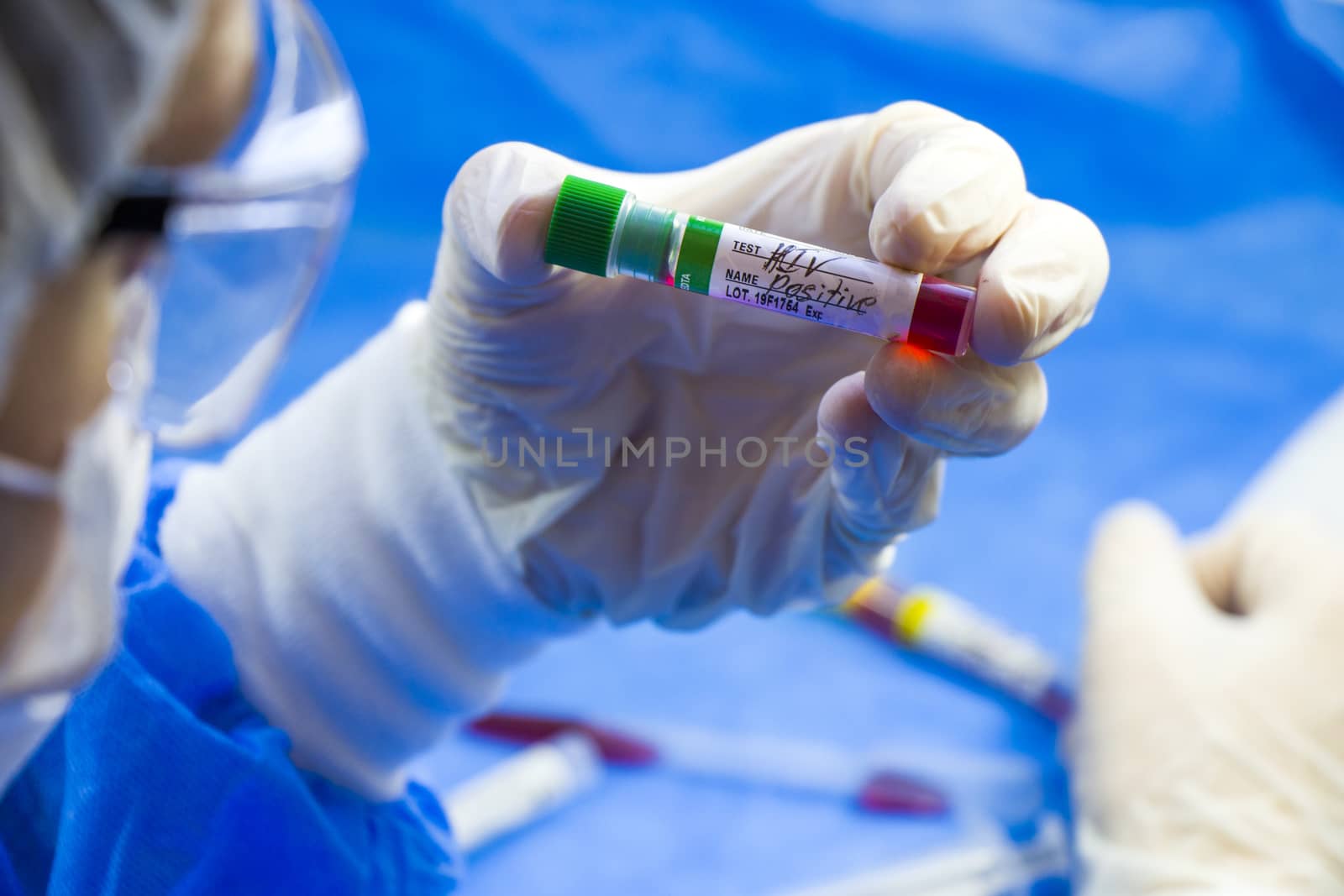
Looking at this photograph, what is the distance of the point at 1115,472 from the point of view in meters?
1.47

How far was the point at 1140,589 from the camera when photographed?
1159mm

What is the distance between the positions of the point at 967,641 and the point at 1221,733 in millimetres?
328

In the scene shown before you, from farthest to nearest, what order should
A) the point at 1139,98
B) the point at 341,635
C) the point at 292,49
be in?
the point at 1139,98 → the point at 341,635 → the point at 292,49

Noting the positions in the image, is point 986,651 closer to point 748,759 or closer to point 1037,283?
point 748,759

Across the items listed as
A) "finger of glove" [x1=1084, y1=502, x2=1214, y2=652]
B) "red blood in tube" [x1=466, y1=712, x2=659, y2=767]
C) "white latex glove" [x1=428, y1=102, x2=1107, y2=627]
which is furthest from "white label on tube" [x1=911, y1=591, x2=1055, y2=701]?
"white latex glove" [x1=428, y1=102, x2=1107, y2=627]

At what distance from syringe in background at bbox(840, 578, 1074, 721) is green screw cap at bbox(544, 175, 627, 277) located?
0.79 m

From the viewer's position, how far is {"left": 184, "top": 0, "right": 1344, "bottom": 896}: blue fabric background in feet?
4.36

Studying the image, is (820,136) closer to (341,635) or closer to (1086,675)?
(341,635)

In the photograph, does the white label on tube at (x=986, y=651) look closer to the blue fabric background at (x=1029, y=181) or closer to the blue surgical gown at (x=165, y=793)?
the blue fabric background at (x=1029, y=181)

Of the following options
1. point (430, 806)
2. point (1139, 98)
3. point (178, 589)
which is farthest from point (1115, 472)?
point (178, 589)

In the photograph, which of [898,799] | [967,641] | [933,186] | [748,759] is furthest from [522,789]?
[933,186]

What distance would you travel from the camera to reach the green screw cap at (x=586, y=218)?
618 millimetres

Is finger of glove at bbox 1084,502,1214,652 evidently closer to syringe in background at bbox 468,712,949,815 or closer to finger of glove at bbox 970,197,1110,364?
syringe in background at bbox 468,712,949,815

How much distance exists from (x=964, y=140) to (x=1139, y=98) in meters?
0.97
